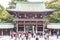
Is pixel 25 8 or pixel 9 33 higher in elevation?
pixel 25 8

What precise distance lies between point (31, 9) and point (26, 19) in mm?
2448

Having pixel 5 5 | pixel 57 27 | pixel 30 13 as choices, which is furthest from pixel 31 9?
pixel 5 5

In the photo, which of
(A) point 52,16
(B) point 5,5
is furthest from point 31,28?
(B) point 5,5

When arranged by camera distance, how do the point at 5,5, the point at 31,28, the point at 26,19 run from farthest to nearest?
1. the point at 5,5
2. the point at 31,28
3. the point at 26,19

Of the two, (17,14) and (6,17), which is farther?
(6,17)

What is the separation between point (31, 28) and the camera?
5822 centimetres

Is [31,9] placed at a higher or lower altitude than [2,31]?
higher

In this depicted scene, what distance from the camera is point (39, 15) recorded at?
175 feet

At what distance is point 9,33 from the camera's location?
53.3 metres

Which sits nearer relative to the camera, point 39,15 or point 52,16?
point 39,15

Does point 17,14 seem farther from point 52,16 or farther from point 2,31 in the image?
point 52,16

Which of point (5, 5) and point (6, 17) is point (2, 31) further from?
point (5, 5)

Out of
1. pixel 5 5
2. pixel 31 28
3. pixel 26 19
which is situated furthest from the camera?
pixel 5 5

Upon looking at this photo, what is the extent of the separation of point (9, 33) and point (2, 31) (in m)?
1.20
